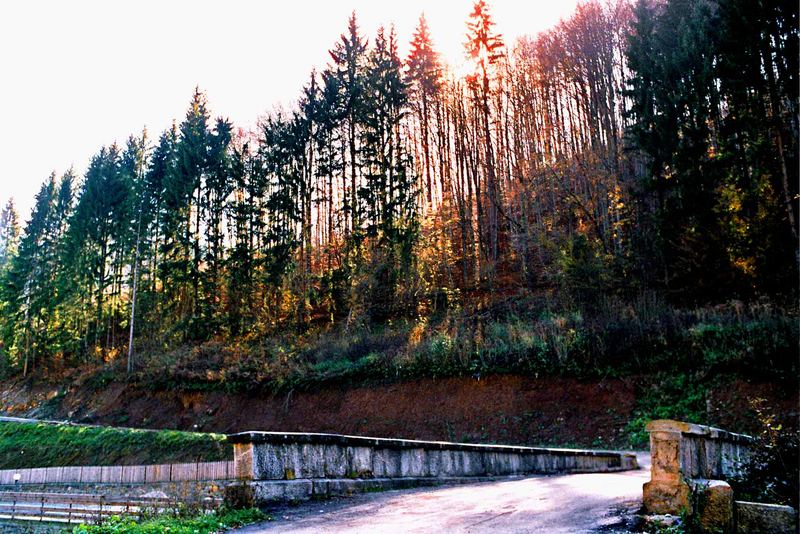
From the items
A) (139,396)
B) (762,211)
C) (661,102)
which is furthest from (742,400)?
(139,396)

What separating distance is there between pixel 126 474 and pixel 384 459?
9.10 m

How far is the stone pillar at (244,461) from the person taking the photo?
7746mm

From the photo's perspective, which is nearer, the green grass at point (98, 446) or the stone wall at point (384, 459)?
the stone wall at point (384, 459)

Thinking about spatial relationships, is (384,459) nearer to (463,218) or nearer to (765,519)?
(765,519)

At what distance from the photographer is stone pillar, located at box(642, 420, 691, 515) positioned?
248 inches

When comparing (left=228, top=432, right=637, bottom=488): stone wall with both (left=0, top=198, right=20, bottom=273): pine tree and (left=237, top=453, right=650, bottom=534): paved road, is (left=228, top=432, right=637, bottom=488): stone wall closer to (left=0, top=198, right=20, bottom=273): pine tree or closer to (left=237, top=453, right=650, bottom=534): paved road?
(left=237, top=453, right=650, bottom=534): paved road

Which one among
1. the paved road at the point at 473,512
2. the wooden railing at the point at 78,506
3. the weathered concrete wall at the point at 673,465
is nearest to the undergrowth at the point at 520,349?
the wooden railing at the point at 78,506

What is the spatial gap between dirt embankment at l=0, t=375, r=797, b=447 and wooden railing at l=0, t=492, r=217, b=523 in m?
10.9

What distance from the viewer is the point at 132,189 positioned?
155ft

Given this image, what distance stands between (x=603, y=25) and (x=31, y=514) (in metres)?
37.5

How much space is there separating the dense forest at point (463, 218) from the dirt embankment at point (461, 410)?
1126 millimetres

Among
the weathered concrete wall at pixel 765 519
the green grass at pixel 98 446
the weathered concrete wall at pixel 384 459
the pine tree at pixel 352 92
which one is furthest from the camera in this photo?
the pine tree at pixel 352 92

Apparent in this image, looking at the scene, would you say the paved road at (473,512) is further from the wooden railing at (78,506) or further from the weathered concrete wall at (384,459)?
the wooden railing at (78,506)

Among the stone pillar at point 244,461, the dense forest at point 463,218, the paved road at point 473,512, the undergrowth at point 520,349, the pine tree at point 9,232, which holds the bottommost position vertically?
the paved road at point 473,512
